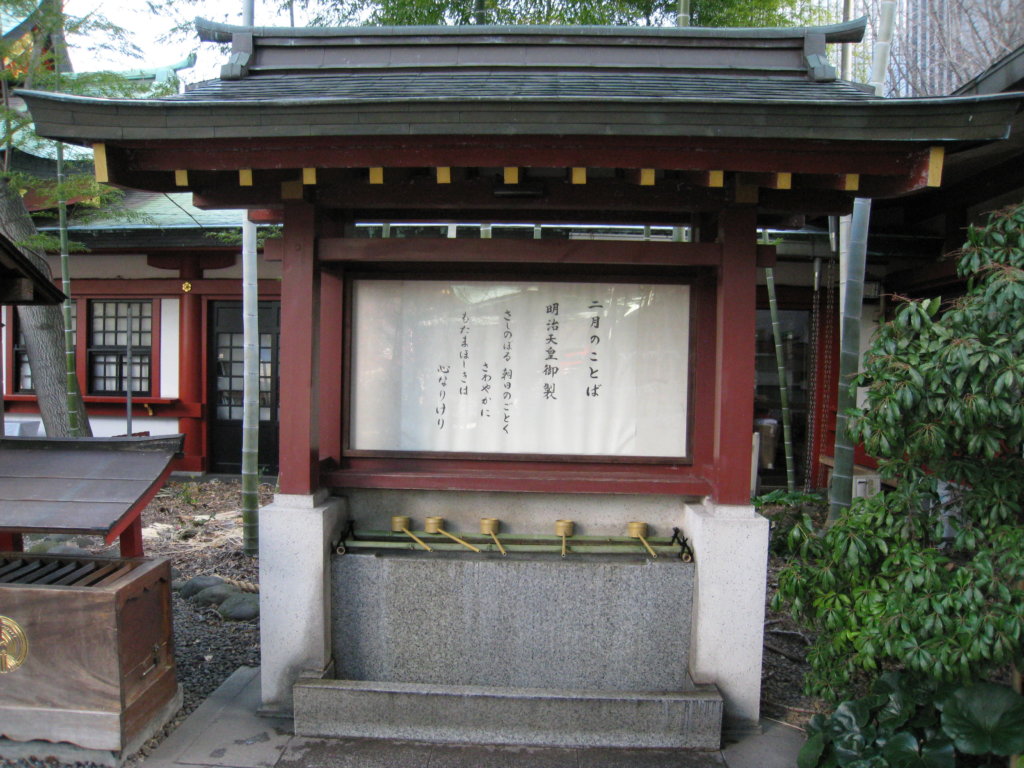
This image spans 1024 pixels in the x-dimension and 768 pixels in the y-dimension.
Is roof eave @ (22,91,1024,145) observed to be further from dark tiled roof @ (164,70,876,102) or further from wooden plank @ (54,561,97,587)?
wooden plank @ (54,561,97,587)

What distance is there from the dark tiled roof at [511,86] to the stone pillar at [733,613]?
85.8 inches

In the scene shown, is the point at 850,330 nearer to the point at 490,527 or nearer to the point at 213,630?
the point at 490,527

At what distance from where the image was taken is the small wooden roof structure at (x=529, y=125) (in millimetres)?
3145

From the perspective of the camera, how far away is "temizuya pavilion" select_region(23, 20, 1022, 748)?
10.7 ft

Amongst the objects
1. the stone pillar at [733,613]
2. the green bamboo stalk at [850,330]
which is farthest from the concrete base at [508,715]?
the green bamboo stalk at [850,330]

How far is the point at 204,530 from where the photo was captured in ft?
25.3

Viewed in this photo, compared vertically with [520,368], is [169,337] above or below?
above

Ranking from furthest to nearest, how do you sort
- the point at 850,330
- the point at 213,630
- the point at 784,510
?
the point at 784,510, the point at 850,330, the point at 213,630

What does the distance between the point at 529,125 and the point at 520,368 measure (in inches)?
55.8

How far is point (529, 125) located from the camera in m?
3.17

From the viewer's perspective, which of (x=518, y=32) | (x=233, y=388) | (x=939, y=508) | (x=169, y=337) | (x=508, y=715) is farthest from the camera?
(x=233, y=388)

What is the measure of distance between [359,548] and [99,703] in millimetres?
1377

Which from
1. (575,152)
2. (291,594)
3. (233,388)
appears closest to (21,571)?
(291,594)

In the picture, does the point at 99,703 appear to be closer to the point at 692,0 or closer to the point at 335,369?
the point at 335,369
